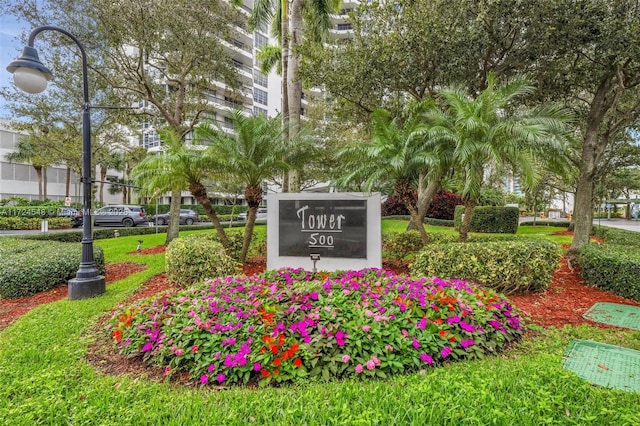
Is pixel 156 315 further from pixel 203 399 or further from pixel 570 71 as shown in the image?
pixel 570 71

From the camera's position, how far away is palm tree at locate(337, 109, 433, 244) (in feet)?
21.4

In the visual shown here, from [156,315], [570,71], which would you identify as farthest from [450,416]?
[570,71]

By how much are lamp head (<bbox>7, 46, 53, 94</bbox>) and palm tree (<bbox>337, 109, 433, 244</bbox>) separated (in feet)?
17.5

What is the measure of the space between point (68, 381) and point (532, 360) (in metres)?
4.34

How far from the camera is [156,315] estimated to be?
3789 millimetres

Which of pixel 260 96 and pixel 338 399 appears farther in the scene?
pixel 260 96

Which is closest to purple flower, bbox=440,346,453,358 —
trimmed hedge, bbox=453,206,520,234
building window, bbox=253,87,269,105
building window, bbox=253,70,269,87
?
trimmed hedge, bbox=453,206,520,234

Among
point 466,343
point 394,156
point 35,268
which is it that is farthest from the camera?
point 394,156

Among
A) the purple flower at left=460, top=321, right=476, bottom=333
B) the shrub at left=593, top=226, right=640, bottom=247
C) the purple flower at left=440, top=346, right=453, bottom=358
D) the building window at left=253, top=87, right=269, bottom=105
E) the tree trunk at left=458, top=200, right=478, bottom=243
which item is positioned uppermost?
the building window at left=253, top=87, right=269, bottom=105

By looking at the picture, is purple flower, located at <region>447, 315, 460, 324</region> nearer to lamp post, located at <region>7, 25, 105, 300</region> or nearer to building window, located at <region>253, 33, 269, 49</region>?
lamp post, located at <region>7, 25, 105, 300</region>

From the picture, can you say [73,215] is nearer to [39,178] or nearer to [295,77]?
[39,178]

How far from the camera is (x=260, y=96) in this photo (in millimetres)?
38188

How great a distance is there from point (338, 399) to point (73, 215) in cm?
2873

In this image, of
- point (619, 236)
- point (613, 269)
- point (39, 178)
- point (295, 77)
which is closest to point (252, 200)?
point (295, 77)
